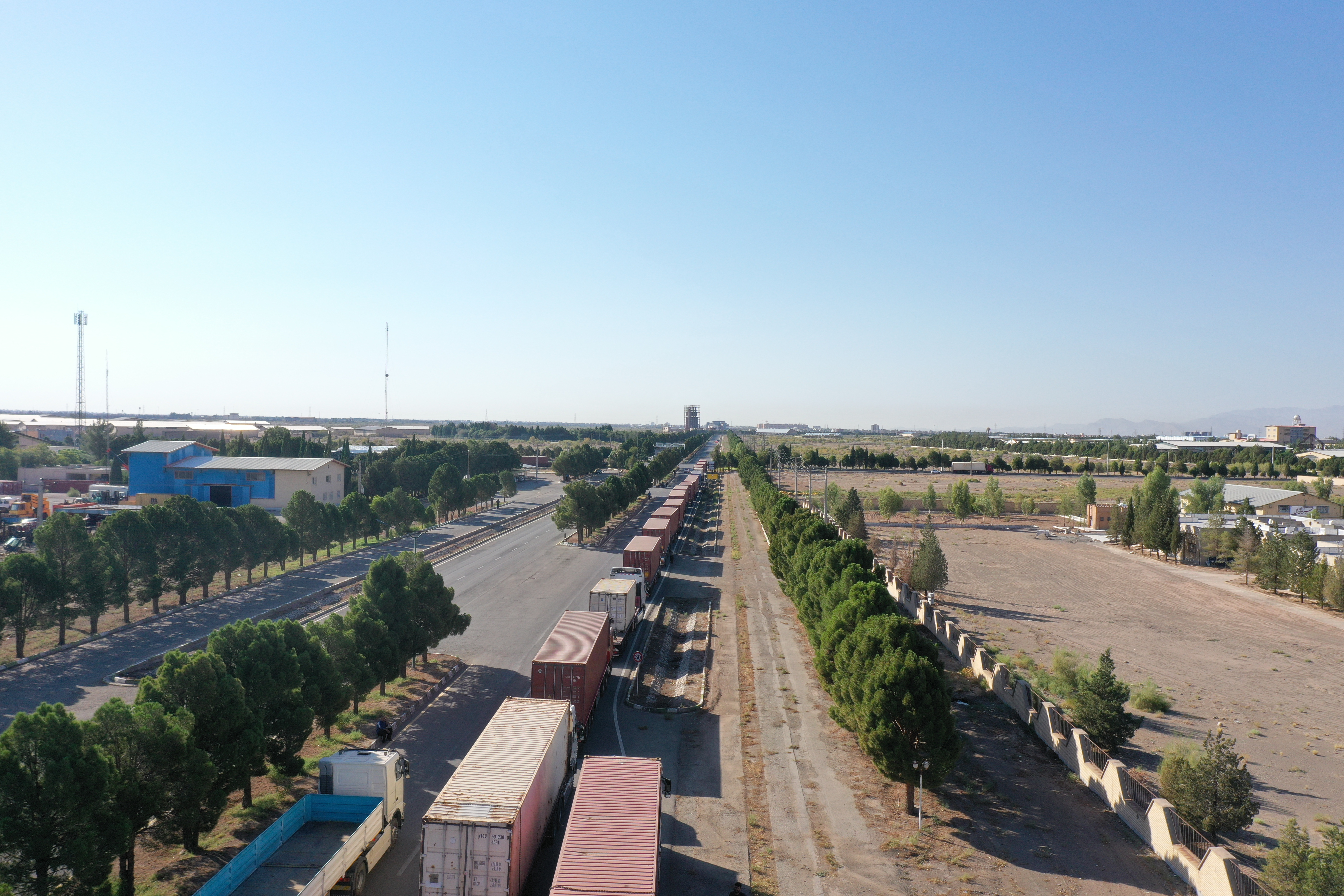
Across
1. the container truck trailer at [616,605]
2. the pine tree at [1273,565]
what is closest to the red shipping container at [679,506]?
the container truck trailer at [616,605]

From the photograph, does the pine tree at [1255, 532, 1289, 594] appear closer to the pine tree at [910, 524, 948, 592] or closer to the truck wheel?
the pine tree at [910, 524, 948, 592]

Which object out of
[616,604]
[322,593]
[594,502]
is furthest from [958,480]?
[322,593]

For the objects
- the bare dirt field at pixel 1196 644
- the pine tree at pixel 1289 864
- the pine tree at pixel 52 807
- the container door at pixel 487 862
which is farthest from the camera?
the bare dirt field at pixel 1196 644

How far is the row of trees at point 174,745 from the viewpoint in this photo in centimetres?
1391

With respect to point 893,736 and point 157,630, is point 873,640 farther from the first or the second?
point 157,630

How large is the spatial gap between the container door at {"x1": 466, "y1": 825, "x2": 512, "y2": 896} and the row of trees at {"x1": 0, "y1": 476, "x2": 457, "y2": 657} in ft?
106

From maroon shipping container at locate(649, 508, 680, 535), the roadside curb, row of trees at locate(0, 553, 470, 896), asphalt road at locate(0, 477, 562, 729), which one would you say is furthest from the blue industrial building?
row of trees at locate(0, 553, 470, 896)

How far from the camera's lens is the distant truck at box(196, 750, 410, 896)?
15.4 m

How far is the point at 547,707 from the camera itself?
2194 cm

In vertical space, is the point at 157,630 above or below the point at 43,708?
below

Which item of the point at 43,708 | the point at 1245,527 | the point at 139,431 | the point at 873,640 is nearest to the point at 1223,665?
the point at 873,640

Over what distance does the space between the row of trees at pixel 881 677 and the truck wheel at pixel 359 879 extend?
46.2 ft

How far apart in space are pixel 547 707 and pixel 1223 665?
36990 mm

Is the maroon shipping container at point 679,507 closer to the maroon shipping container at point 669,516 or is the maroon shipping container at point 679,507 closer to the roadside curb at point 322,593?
the maroon shipping container at point 669,516
